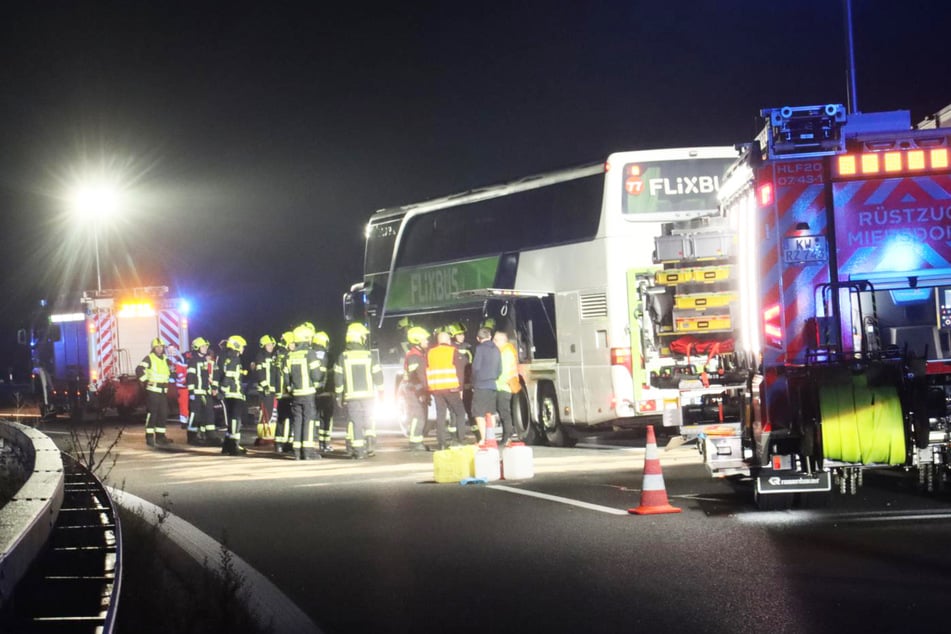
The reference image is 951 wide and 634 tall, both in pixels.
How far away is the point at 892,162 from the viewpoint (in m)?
10.7

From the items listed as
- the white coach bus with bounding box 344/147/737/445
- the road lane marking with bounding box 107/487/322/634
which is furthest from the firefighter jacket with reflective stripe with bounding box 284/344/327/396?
the road lane marking with bounding box 107/487/322/634

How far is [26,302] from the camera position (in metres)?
70.6

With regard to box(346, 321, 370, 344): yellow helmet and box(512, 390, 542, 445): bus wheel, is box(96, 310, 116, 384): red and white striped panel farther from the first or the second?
box(346, 321, 370, 344): yellow helmet

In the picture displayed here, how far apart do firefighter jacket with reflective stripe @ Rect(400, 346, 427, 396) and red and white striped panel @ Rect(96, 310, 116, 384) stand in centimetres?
1406

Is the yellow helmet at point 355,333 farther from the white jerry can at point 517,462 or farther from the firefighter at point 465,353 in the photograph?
the white jerry can at point 517,462

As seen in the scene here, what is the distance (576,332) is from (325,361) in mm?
3382

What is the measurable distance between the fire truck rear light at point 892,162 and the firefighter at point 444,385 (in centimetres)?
1001

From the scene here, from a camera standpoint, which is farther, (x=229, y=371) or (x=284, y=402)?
(x=229, y=371)

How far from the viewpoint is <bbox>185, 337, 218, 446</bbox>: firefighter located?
24.1 meters

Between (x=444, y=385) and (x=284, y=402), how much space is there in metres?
2.24

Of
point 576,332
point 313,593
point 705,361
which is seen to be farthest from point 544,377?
point 313,593

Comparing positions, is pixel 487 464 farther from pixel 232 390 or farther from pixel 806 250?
pixel 232 390

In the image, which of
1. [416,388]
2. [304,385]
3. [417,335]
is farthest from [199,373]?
[304,385]

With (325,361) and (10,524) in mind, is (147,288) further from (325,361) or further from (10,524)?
(10,524)
